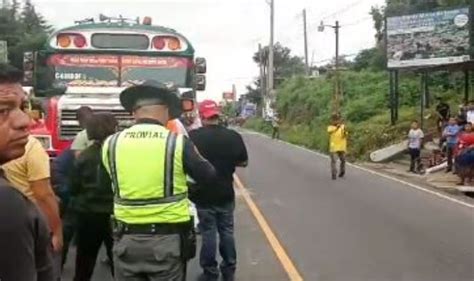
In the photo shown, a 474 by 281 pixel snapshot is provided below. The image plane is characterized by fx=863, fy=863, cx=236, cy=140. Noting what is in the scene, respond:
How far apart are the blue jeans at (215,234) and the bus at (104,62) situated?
16.3 ft

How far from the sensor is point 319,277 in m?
8.68

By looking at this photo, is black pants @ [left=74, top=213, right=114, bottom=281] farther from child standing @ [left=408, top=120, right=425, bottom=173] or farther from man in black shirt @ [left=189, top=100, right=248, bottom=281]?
child standing @ [left=408, top=120, right=425, bottom=173]

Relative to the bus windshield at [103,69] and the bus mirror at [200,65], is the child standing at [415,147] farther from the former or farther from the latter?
the bus windshield at [103,69]

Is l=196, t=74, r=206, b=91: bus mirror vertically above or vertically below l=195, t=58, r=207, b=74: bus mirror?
below

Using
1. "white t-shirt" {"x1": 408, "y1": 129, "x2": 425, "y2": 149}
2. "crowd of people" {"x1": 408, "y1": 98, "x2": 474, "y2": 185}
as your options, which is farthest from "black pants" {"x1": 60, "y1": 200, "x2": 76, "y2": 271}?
"white t-shirt" {"x1": 408, "y1": 129, "x2": 425, "y2": 149}

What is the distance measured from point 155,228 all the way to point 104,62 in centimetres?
823

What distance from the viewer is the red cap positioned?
755cm

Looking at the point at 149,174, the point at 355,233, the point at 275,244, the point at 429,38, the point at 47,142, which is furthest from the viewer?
the point at 429,38

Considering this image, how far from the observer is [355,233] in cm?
1175

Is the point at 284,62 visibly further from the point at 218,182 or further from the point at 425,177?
the point at 218,182

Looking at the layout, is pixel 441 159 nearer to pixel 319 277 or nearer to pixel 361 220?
pixel 361 220

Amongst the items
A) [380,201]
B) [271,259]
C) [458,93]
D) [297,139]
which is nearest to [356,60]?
[297,139]

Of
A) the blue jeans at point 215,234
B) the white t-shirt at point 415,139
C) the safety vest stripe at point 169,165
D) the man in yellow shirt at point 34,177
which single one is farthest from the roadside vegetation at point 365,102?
the safety vest stripe at point 169,165

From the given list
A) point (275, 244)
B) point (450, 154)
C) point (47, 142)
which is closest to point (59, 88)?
point (47, 142)
